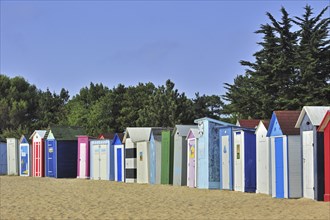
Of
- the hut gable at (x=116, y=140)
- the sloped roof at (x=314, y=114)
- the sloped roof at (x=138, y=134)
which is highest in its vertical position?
the sloped roof at (x=314, y=114)

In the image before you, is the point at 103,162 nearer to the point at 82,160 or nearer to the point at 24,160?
the point at 82,160

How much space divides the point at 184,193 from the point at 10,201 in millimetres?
5941

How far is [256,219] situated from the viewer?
12602 millimetres

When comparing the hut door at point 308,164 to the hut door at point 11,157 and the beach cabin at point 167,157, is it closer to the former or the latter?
the beach cabin at point 167,157

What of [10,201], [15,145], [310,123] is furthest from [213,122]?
[15,145]

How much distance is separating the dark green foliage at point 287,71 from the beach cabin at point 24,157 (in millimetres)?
14335

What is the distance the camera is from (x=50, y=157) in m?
34.7

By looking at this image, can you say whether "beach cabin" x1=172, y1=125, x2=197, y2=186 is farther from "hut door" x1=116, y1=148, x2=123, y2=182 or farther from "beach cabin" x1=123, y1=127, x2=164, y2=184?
"hut door" x1=116, y1=148, x2=123, y2=182

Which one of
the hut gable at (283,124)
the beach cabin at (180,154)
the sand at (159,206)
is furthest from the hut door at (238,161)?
the beach cabin at (180,154)

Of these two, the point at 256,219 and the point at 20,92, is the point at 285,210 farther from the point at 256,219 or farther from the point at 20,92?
the point at 20,92

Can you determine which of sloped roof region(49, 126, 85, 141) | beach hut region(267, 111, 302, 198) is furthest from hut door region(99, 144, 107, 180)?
beach hut region(267, 111, 302, 198)

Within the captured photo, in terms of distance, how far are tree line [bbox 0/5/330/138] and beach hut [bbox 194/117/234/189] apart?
1537 cm

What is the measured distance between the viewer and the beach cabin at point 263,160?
1855cm

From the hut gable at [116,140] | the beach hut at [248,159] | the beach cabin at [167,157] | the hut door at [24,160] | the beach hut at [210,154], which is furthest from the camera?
the hut door at [24,160]
